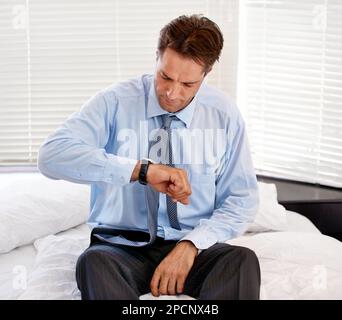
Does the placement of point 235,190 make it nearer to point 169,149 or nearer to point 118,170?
point 169,149

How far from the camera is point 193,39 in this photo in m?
1.81

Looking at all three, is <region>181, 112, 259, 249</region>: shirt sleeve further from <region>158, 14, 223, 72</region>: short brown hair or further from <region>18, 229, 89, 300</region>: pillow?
<region>18, 229, 89, 300</region>: pillow

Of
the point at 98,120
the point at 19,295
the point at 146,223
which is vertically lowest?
the point at 19,295

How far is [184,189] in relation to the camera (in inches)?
65.4

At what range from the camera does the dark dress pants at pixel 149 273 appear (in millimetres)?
1641

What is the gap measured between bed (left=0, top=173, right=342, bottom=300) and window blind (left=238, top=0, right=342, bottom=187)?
40 cm

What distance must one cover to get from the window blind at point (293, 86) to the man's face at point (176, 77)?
115 centimetres

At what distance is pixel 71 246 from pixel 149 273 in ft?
1.28

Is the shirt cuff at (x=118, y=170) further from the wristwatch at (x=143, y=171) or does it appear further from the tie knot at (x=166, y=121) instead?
the tie knot at (x=166, y=121)

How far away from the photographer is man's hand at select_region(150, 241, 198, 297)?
175cm

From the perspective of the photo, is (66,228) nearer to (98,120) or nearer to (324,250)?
(98,120)

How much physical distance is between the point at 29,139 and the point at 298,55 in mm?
1169

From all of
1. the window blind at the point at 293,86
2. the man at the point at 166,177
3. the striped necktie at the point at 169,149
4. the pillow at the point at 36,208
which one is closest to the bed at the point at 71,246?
the pillow at the point at 36,208

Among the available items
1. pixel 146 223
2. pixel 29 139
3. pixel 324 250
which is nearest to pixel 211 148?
pixel 146 223
